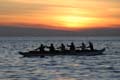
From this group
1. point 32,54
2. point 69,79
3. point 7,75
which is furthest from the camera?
point 32,54

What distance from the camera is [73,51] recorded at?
53.0 meters

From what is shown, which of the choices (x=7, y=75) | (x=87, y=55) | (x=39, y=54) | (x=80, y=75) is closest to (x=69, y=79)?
(x=80, y=75)

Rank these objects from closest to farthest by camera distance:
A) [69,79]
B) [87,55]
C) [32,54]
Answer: [69,79] → [32,54] → [87,55]

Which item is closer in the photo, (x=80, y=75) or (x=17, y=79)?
(x=17, y=79)

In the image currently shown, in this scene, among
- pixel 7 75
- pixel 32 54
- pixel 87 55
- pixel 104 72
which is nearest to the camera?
pixel 7 75

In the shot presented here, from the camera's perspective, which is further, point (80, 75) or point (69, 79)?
point (80, 75)

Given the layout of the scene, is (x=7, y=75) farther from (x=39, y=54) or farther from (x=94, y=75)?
(x=39, y=54)

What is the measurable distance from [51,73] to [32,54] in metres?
17.5

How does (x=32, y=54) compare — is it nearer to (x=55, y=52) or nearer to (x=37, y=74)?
(x=55, y=52)

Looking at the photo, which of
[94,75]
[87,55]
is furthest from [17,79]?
[87,55]

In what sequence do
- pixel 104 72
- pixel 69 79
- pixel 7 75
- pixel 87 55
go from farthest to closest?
pixel 87 55 < pixel 104 72 < pixel 7 75 < pixel 69 79

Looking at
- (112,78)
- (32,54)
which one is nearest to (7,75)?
(112,78)

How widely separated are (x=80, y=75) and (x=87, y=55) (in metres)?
22.6

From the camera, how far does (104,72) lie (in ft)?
112
